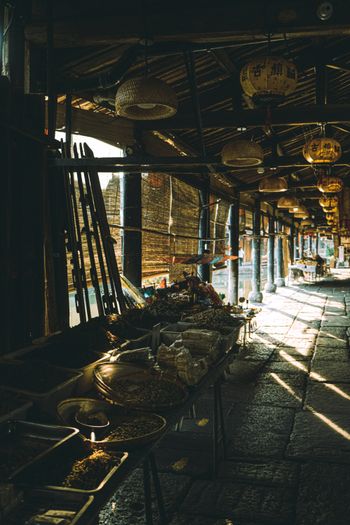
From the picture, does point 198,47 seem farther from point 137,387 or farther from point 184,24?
point 137,387

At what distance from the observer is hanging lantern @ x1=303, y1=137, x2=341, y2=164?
8.47m

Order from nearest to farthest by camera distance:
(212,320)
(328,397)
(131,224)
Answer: (212,320)
(328,397)
(131,224)

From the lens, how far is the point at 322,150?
8.47 meters

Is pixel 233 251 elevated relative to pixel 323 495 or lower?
elevated

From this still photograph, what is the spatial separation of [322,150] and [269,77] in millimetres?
3642

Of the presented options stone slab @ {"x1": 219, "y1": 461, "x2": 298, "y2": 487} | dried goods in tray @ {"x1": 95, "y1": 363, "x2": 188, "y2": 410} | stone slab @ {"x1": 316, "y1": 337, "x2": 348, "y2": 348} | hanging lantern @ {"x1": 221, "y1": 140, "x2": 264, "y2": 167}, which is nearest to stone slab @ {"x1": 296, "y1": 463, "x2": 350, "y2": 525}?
stone slab @ {"x1": 219, "y1": 461, "x2": 298, "y2": 487}

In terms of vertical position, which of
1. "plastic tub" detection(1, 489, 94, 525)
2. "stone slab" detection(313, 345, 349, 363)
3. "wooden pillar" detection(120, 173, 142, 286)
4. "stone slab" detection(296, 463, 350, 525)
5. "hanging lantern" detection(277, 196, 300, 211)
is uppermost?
"hanging lantern" detection(277, 196, 300, 211)

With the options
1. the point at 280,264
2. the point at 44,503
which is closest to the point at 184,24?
the point at 44,503

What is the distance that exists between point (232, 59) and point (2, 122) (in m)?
5.40

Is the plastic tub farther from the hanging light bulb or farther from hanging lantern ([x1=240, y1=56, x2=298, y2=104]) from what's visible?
the hanging light bulb

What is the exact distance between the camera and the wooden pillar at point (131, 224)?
967 centimetres

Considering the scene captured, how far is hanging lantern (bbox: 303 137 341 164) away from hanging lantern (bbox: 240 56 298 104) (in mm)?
3335

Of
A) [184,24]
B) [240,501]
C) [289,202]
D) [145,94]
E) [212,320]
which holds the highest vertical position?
[184,24]

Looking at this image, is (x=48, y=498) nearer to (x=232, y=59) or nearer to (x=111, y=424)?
(x=111, y=424)
